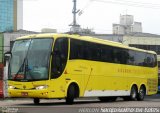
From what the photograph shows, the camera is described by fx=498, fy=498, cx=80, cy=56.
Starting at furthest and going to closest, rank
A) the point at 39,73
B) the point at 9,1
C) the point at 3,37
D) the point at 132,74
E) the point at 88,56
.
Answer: the point at 9,1 < the point at 3,37 < the point at 132,74 < the point at 88,56 < the point at 39,73

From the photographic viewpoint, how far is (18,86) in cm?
2369

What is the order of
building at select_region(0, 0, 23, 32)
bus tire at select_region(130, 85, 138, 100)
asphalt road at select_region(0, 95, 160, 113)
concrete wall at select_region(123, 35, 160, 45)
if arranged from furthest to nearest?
building at select_region(0, 0, 23, 32)
concrete wall at select_region(123, 35, 160, 45)
bus tire at select_region(130, 85, 138, 100)
asphalt road at select_region(0, 95, 160, 113)

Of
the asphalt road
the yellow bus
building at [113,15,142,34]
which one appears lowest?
the asphalt road

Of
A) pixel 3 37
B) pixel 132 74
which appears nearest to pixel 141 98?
pixel 132 74

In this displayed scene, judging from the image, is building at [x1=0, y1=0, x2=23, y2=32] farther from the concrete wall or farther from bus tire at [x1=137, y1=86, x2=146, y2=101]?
bus tire at [x1=137, y1=86, x2=146, y2=101]

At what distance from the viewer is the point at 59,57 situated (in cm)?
2369

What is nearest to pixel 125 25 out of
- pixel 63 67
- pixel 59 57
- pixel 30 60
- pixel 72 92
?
pixel 72 92

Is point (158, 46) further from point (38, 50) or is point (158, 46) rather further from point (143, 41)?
point (38, 50)

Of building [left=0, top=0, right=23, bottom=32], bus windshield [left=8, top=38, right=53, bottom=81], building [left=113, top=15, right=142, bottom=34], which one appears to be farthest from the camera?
building [left=0, top=0, right=23, bottom=32]

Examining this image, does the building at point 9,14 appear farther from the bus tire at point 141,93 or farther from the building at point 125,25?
the bus tire at point 141,93

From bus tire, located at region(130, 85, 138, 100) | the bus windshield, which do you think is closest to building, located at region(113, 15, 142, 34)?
bus tire, located at region(130, 85, 138, 100)

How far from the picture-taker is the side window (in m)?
23.4

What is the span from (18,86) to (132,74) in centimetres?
1052

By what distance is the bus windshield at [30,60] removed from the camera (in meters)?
23.2
